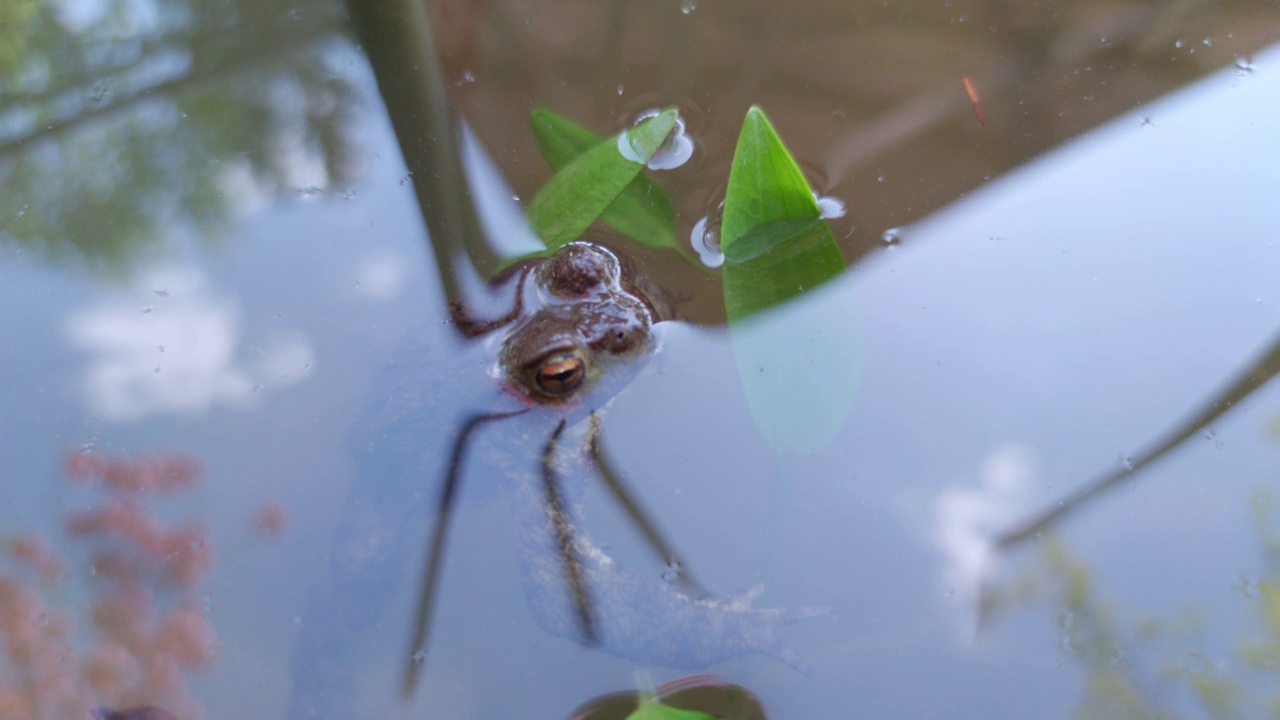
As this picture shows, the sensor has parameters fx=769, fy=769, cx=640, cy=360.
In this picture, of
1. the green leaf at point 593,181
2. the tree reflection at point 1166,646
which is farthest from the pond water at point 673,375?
the green leaf at point 593,181

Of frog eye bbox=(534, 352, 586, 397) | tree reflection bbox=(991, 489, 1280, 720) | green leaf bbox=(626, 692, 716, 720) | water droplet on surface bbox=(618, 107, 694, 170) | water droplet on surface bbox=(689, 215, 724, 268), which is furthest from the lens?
water droplet on surface bbox=(618, 107, 694, 170)

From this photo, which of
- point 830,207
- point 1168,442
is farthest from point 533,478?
point 1168,442

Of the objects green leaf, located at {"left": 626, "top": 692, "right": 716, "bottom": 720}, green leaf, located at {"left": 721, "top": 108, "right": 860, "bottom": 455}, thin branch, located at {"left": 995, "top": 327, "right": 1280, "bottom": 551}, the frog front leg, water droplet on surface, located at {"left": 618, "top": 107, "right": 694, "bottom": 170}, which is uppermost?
water droplet on surface, located at {"left": 618, "top": 107, "right": 694, "bottom": 170}

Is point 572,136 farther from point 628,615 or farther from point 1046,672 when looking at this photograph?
point 1046,672

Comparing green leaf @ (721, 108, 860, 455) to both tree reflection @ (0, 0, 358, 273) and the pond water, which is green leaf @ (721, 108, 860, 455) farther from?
tree reflection @ (0, 0, 358, 273)

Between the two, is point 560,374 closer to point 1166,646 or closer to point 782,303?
point 782,303

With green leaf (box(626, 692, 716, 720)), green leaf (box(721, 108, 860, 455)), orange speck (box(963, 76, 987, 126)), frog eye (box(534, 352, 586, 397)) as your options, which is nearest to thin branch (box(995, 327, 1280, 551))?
green leaf (box(721, 108, 860, 455))
